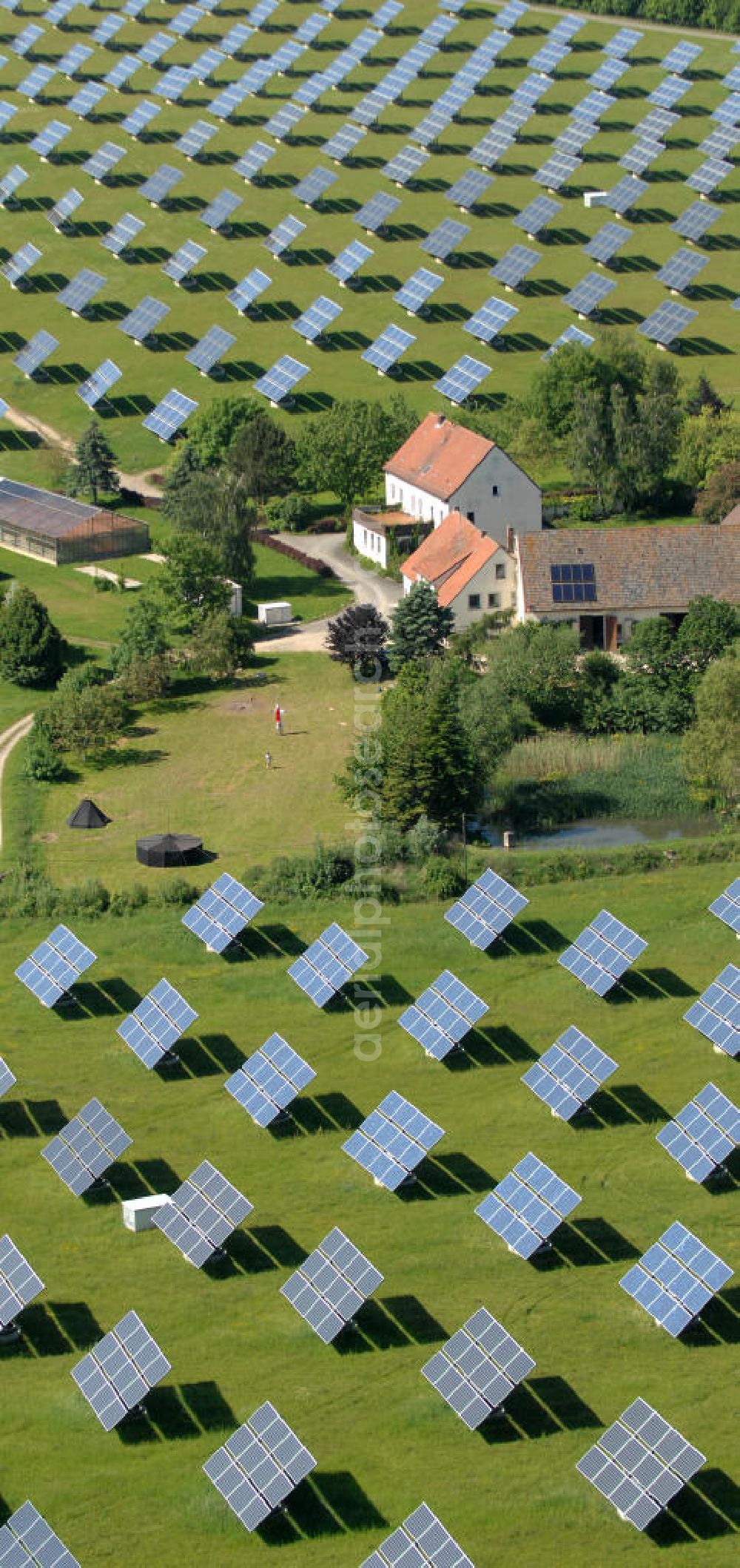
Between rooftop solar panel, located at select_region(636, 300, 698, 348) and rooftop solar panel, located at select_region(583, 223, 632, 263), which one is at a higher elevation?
rooftop solar panel, located at select_region(583, 223, 632, 263)

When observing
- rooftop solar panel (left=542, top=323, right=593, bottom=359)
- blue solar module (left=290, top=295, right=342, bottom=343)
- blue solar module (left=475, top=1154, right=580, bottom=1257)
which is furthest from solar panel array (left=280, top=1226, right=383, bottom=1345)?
blue solar module (left=290, top=295, right=342, bottom=343)

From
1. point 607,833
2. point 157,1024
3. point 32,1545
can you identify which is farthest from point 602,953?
point 32,1545

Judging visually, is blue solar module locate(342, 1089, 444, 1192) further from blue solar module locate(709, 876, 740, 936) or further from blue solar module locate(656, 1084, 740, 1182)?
blue solar module locate(709, 876, 740, 936)

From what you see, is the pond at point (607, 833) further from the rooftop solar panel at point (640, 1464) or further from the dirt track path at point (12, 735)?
the rooftop solar panel at point (640, 1464)

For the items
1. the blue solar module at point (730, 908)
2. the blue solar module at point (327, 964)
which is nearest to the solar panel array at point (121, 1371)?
the blue solar module at point (327, 964)

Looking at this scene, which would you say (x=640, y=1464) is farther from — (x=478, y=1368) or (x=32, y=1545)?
(x=32, y=1545)

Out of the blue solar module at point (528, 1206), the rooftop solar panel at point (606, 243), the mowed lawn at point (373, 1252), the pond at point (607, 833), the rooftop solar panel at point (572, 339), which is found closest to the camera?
the mowed lawn at point (373, 1252)
